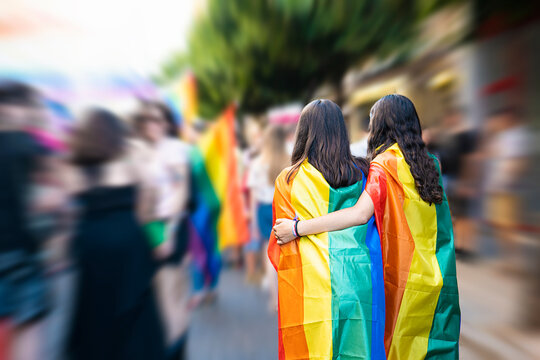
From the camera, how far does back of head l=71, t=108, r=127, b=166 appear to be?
2340mm

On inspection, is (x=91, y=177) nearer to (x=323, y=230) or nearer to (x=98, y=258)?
(x=98, y=258)

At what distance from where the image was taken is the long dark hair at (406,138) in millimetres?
2607

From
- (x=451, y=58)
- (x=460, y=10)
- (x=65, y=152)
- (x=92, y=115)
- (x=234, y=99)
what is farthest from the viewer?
(x=234, y=99)

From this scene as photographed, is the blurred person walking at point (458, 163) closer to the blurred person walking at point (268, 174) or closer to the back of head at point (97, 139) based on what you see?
the blurred person walking at point (268, 174)

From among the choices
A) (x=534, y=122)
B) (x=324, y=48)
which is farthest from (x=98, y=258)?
(x=324, y=48)

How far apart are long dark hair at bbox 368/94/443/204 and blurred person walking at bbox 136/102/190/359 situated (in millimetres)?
1258

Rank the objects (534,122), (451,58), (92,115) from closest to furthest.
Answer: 1. (92,115)
2. (534,122)
3. (451,58)

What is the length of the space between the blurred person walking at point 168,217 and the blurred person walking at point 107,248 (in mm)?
255

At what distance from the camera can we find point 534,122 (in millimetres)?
3916

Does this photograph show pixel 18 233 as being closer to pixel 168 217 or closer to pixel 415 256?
pixel 168 217

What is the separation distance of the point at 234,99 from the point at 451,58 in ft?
8.55

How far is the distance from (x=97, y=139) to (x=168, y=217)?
812 millimetres

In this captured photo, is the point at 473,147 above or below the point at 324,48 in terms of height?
below

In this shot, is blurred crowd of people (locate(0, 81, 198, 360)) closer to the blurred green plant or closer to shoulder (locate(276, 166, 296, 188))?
shoulder (locate(276, 166, 296, 188))
